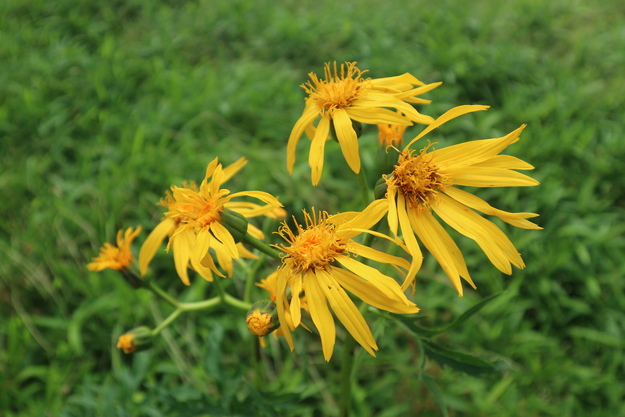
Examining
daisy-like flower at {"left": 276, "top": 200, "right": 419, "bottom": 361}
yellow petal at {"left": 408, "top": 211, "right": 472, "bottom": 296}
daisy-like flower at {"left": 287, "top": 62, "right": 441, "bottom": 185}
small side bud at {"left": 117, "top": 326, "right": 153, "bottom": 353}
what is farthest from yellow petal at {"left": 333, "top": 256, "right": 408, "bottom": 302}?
small side bud at {"left": 117, "top": 326, "right": 153, "bottom": 353}

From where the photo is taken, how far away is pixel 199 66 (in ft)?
13.8

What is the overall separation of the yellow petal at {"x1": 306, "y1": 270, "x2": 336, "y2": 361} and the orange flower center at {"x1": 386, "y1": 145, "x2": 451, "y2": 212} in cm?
29

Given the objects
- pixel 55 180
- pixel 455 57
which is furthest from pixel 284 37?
pixel 55 180

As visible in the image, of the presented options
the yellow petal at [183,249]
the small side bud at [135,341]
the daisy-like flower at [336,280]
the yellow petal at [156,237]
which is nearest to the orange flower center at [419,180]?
the daisy-like flower at [336,280]

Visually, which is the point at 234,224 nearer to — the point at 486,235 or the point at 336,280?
the point at 336,280

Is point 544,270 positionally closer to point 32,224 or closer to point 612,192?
point 612,192

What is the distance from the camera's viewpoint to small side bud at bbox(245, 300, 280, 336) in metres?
1.20

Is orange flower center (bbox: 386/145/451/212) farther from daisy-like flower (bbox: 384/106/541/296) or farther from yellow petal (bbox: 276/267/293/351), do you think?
yellow petal (bbox: 276/267/293/351)

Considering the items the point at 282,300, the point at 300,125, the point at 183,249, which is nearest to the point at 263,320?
the point at 282,300

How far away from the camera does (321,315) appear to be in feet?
3.66

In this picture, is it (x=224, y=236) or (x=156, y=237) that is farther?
(x=156, y=237)

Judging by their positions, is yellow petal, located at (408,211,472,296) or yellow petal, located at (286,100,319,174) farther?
yellow petal, located at (286,100,319,174)

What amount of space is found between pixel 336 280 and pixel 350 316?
98 mm

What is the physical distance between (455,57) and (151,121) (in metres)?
2.19
